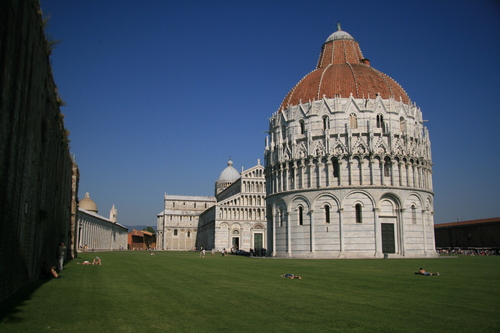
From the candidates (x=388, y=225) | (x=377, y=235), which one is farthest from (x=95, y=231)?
(x=388, y=225)

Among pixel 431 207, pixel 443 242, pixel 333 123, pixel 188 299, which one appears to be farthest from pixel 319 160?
pixel 443 242

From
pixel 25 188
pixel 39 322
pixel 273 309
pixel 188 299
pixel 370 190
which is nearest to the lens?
pixel 39 322

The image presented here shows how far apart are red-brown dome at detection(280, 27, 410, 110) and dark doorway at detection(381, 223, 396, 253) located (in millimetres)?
14849

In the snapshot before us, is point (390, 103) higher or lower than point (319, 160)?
higher

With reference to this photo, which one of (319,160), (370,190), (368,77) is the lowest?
(370,190)

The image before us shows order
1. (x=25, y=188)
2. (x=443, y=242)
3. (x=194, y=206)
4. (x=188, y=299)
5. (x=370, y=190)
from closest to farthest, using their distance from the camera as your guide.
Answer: (x=188, y=299), (x=25, y=188), (x=370, y=190), (x=443, y=242), (x=194, y=206)

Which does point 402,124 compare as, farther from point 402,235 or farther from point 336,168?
point 402,235

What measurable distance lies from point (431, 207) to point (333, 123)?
1494cm

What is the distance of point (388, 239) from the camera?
45844mm

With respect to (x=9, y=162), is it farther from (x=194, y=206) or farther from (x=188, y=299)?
(x=194, y=206)

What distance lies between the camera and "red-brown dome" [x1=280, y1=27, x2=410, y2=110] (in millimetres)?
50031

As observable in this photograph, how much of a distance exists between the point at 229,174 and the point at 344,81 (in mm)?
79708

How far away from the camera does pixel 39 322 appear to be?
10.0 m

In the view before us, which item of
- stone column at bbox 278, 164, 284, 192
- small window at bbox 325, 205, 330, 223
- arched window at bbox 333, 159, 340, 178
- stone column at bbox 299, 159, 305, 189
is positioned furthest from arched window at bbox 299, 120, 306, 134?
small window at bbox 325, 205, 330, 223
